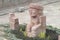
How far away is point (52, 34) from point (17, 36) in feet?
2.63

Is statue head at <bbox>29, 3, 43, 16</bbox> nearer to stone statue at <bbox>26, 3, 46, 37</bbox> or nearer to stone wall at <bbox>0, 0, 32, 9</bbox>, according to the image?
stone statue at <bbox>26, 3, 46, 37</bbox>

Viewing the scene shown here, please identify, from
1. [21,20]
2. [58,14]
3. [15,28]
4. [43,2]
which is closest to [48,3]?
[43,2]

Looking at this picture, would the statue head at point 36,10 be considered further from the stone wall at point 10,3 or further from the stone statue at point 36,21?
the stone wall at point 10,3

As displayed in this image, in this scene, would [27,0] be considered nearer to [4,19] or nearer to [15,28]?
[4,19]

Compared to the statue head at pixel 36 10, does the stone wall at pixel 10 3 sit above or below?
above

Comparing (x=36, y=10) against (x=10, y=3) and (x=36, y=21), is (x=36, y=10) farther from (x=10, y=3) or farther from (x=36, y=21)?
(x=10, y=3)

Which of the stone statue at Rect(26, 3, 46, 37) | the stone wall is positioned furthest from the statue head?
the stone wall

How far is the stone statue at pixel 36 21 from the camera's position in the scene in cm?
599

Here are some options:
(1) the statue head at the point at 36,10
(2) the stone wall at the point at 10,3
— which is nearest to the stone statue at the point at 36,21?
(1) the statue head at the point at 36,10

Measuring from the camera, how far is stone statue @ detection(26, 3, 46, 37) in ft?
19.7

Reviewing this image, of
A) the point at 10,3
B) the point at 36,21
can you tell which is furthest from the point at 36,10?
the point at 10,3

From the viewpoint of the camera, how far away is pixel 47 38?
19.4 feet

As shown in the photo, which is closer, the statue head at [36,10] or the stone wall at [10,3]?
the statue head at [36,10]

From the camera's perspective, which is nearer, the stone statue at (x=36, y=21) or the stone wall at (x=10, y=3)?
the stone statue at (x=36, y=21)
